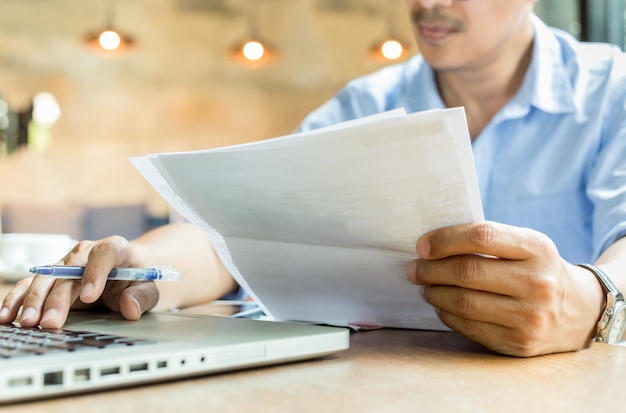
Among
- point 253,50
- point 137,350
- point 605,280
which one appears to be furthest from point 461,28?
point 253,50

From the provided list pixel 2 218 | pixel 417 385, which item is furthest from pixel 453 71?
pixel 2 218

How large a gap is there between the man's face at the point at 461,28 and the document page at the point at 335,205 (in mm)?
506

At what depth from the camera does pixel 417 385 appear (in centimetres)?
45

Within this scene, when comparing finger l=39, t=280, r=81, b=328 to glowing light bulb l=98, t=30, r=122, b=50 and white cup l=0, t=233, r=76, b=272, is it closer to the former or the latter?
white cup l=0, t=233, r=76, b=272

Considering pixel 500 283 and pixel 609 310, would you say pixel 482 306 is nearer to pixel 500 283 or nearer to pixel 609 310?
pixel 500 283

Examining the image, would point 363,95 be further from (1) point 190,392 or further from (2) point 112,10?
(2) point 112,10

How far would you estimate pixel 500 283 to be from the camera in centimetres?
56

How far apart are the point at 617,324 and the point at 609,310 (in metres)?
0.03

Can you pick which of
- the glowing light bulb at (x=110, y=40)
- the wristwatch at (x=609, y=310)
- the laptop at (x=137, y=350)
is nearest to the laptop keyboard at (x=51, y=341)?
the laptop at (x=137, y=350)

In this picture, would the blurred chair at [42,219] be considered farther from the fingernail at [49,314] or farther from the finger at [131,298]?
the fingernail at [49,314]

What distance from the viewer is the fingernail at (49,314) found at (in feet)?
1.87

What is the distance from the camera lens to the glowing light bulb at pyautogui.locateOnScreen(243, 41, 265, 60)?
219 inches

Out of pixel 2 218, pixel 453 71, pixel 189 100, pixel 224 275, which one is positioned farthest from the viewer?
pixel 189 100

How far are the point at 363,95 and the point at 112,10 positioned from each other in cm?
551
